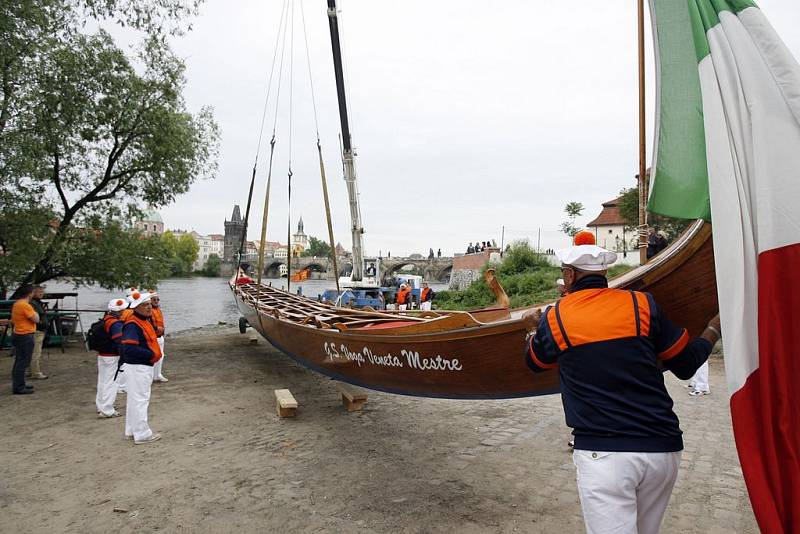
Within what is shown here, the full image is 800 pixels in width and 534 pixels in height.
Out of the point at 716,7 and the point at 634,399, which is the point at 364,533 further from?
the point at 716,7

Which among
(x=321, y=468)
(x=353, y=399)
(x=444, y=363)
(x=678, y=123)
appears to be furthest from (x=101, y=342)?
(x=678, y=123)

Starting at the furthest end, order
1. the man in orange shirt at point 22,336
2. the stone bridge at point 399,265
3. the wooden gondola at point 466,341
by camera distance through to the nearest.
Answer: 1. the stone bridge at point 399,265
2. the man in orange shirt at point 22,336
3. the wooden gondola at point 466,341

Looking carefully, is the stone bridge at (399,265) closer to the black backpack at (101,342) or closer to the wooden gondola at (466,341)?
the black backpack at (101,342)

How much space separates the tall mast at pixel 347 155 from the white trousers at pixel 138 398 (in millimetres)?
7567

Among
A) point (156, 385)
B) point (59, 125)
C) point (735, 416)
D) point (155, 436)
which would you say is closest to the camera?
point (735, 416)

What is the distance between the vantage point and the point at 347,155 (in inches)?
→ 487

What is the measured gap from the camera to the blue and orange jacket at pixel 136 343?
5.04 m

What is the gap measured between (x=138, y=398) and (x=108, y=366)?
4.36ft

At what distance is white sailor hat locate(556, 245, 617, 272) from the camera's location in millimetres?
1999

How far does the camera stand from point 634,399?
1.79m

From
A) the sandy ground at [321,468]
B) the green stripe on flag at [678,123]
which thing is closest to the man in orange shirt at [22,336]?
the sandy ground at [321,468]

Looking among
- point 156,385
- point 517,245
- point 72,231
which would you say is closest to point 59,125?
point 72,231

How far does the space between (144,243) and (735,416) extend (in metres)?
13.9

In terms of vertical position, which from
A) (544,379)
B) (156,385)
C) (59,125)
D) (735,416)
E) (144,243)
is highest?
(59,125)
